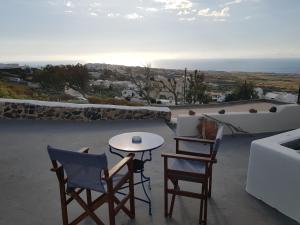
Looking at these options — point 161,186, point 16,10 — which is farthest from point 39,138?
point 16,10

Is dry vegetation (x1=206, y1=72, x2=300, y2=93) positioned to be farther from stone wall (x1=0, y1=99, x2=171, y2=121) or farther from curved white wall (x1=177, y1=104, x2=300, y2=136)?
stone wall (x1=0, y1=99, x2=171, y2=121)

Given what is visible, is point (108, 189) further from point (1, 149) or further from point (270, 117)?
point (270, 117)

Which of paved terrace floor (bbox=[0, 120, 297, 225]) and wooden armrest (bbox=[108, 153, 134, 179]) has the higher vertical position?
wooden armrest (bbox=[108, 153, 134, 179])

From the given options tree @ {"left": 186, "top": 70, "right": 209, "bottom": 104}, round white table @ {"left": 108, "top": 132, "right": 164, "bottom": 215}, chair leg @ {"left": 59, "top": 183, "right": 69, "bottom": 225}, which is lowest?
tree @ {"left": 186, "top": 70, "right": 209, "bottom": 104}

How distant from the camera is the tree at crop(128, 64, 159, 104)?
20078 mm

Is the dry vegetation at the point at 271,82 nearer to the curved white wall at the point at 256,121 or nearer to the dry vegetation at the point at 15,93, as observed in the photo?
the curved white wall at the point at 256,121

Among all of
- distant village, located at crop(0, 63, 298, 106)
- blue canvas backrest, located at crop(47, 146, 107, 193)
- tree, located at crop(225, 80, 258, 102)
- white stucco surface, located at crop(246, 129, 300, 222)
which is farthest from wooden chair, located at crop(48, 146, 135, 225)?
distant village, located at crop(0, 63, 298, 106)

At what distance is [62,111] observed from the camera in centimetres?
652

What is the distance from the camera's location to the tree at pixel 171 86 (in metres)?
19.9

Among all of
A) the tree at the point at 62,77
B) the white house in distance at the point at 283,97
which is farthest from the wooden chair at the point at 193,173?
the tree at the point at 62,77

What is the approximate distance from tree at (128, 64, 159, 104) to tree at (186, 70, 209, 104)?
107 inches

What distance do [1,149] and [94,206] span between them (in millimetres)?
3167

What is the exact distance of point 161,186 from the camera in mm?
3436

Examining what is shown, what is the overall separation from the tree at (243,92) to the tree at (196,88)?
4.19 metres
